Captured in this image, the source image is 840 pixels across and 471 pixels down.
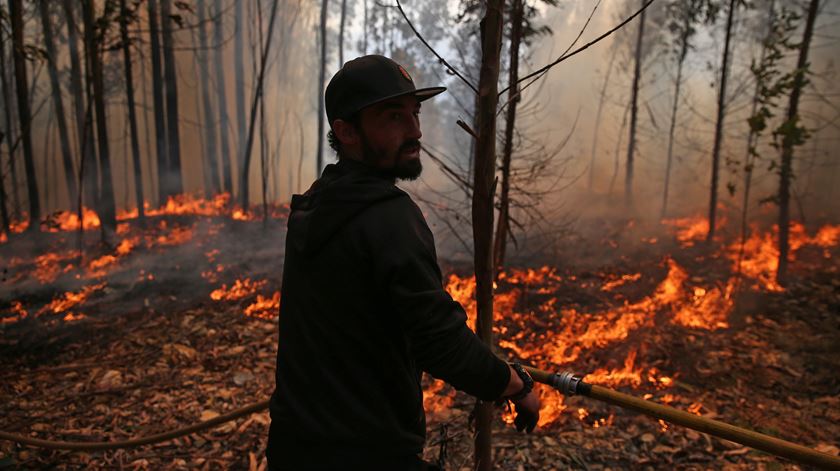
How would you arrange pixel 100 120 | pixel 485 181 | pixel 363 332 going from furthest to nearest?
pixel 100 120
pixel 485 181
pixel 363 332

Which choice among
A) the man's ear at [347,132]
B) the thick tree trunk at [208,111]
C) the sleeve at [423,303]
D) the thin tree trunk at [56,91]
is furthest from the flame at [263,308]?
the thick tree trunk at [208,111]

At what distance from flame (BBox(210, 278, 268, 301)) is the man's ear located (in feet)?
26.2

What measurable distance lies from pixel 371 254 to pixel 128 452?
169 inches

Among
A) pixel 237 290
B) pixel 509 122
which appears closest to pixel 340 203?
pixel 509 122

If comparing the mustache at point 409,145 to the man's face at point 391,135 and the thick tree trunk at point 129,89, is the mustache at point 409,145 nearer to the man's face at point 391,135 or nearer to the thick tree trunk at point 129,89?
the man's face at point 391,135

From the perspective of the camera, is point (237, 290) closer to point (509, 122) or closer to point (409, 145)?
point (509, 122)

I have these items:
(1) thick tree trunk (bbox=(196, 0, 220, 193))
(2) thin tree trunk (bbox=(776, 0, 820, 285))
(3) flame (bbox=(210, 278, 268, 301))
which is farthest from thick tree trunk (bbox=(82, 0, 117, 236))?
(2) thin tree trunk (bbox=(776, 0, 820, 285))

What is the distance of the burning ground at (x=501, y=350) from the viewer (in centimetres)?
438

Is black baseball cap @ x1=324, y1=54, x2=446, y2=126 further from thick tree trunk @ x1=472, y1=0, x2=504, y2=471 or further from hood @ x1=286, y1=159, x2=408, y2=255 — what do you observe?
thick tree trunk @ x1=472, y1=0, x2=504, y2=471

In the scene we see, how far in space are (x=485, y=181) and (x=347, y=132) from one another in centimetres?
98

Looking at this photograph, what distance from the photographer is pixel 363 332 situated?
1.60 metres

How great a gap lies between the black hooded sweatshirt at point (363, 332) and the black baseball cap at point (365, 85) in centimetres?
22

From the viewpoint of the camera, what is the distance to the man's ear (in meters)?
1.76

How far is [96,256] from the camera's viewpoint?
11703mm
